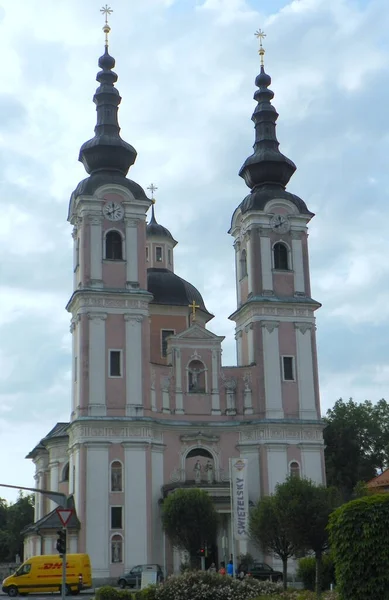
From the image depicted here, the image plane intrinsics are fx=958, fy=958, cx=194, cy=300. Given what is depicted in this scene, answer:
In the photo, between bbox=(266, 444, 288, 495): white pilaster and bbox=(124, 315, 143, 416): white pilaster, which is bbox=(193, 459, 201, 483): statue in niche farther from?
bbox=(124, 315, 143, 416): white pilaster

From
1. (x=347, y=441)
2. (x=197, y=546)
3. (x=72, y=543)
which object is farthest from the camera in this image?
(x=347, y=441)

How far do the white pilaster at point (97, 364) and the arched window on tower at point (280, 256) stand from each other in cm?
1055

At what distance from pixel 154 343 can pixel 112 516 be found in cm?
1351

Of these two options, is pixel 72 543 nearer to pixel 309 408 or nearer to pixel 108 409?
pixel 108 409

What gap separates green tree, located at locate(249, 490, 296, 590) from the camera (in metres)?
36.6

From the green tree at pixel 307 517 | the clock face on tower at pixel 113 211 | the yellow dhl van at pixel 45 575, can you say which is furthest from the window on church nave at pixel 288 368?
the yellow dhl van at pixel 45 575

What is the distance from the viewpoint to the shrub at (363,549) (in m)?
18.2

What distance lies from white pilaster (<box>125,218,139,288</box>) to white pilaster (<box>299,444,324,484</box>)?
494 inches

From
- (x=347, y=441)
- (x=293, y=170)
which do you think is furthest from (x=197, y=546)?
(x=347, y=441)

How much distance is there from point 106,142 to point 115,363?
490 inches

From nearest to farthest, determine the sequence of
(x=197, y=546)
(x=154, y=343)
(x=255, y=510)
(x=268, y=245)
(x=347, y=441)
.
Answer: (x=255, y=510) < (x=197, y=546) < (x=268, y=245) < (x=154, y=343) < (x=347, y=441)

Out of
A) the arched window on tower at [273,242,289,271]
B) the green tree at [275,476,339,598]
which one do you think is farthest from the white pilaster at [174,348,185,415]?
the green tree at [275,476,339,598]

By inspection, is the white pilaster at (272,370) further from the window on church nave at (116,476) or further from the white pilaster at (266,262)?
the window on church nave at (116,476)

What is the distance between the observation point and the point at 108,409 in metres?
48.6
